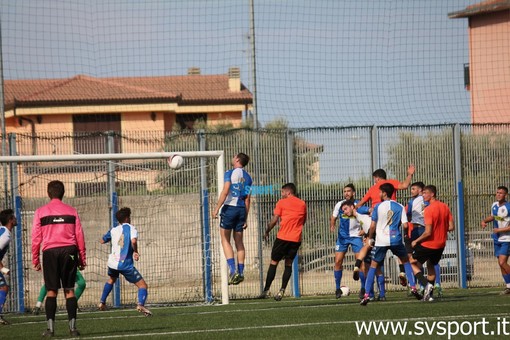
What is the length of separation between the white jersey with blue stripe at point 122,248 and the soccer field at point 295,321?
0.89 m

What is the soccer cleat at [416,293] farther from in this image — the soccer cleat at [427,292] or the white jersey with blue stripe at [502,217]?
the white jersey with blue stripe at [502,217]

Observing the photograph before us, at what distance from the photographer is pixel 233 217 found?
55.5 ft

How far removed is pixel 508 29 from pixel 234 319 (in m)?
14.9

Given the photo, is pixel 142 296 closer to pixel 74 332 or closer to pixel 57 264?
pixel 74 332

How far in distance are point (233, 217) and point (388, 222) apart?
2757mm

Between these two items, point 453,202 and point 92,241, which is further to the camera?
point 453,202

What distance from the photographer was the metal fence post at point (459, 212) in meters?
22.9

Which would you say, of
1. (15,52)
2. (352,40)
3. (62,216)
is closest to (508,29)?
(352,40)

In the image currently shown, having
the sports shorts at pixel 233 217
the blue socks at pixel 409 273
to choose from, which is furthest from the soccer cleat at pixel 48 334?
the blue socks at pixel 409 273

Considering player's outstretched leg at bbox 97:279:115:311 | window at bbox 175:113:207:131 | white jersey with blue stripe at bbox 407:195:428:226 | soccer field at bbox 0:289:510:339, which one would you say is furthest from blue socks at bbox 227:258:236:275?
window at bbox 175:113:207:131

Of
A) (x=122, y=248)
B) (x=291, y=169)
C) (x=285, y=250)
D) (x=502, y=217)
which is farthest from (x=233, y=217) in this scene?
(x=502, y=217)

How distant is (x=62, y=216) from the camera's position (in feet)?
41.8

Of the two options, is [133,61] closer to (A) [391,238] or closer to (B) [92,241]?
(B) [92,241]

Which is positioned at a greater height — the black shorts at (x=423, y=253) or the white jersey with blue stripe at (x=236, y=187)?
the white jersey with blue stripe at (x=236, y=187)
